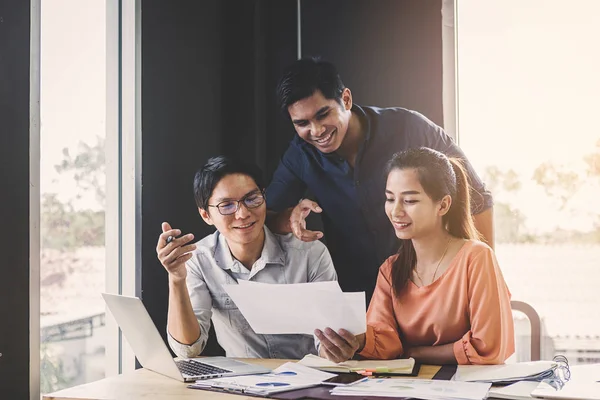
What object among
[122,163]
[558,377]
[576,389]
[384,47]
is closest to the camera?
[576,389]

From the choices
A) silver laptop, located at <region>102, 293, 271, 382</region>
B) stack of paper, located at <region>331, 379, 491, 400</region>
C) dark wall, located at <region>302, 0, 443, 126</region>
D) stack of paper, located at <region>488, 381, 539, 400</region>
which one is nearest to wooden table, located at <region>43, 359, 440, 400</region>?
silver laptop, located at <region>102, 293, 271, 382</region>

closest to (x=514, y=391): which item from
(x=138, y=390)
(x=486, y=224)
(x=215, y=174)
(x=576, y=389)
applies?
(x=576, y=389)

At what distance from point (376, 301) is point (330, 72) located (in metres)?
0.81

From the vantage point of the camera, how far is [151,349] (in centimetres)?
198

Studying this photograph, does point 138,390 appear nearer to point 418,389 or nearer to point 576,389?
point 418,389

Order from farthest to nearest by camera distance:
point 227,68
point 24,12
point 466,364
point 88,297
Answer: point 227,68
point 88,297
point 466,364
point 24,12

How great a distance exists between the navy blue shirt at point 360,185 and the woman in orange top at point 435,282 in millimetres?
35

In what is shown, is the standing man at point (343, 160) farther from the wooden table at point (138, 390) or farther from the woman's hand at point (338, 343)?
the wooden table at point (138, 390)

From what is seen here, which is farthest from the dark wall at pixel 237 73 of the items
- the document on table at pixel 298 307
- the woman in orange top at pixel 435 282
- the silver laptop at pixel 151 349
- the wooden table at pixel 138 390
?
the wooden table at pixel 138 390

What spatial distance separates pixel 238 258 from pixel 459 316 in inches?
31.5

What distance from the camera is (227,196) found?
2568mm

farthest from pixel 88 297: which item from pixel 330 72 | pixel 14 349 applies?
pixel 330 72

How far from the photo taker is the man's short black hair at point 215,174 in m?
2.58

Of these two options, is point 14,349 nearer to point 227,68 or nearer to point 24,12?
point 24,12
